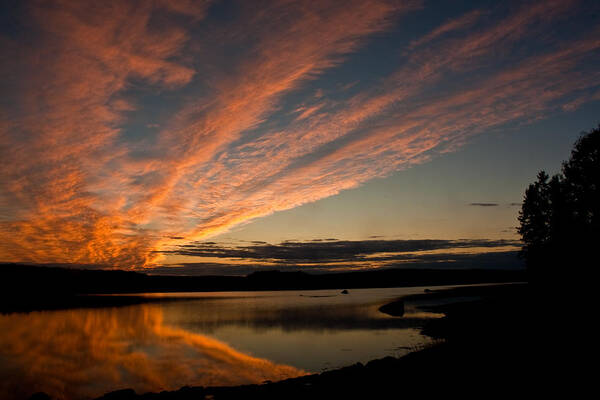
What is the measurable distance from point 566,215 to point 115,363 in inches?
2262

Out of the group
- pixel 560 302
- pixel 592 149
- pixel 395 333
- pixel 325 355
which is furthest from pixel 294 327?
pixel 592 149

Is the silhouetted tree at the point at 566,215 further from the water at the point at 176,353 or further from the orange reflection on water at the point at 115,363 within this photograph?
the orange reflection on water at the point at 115,363

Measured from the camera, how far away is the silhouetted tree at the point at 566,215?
47.1 m

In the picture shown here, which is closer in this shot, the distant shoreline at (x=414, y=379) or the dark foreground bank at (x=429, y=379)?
the dark foreground bank at (x=429, y=379)

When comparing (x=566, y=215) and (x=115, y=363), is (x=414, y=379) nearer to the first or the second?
(x=115, y=363)

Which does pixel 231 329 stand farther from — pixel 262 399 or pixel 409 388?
pixel 409 388

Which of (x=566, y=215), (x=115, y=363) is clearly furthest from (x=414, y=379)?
(x=566, y=215)

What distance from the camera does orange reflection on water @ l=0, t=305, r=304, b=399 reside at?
27.1m

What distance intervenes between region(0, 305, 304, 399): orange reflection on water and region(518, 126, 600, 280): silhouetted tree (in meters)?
40.3

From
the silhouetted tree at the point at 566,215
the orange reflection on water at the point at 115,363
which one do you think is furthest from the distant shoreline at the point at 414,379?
the silhouetted tree at the point at 566,215

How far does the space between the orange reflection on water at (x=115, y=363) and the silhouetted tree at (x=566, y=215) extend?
40285 mm

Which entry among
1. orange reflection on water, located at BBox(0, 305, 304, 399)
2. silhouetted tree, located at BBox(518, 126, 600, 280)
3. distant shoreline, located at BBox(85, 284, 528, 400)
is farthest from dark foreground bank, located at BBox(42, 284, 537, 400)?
silhouetted tree, located at BBox(518, 126, 600, 280)

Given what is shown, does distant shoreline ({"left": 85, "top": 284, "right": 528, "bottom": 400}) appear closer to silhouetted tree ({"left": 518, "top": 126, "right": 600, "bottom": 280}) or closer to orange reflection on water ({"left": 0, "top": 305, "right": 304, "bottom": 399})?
orange reflection on water ({"left": 0, "top": 305, "right": 304, "bottom": 399})

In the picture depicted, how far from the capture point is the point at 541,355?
20.7 m
